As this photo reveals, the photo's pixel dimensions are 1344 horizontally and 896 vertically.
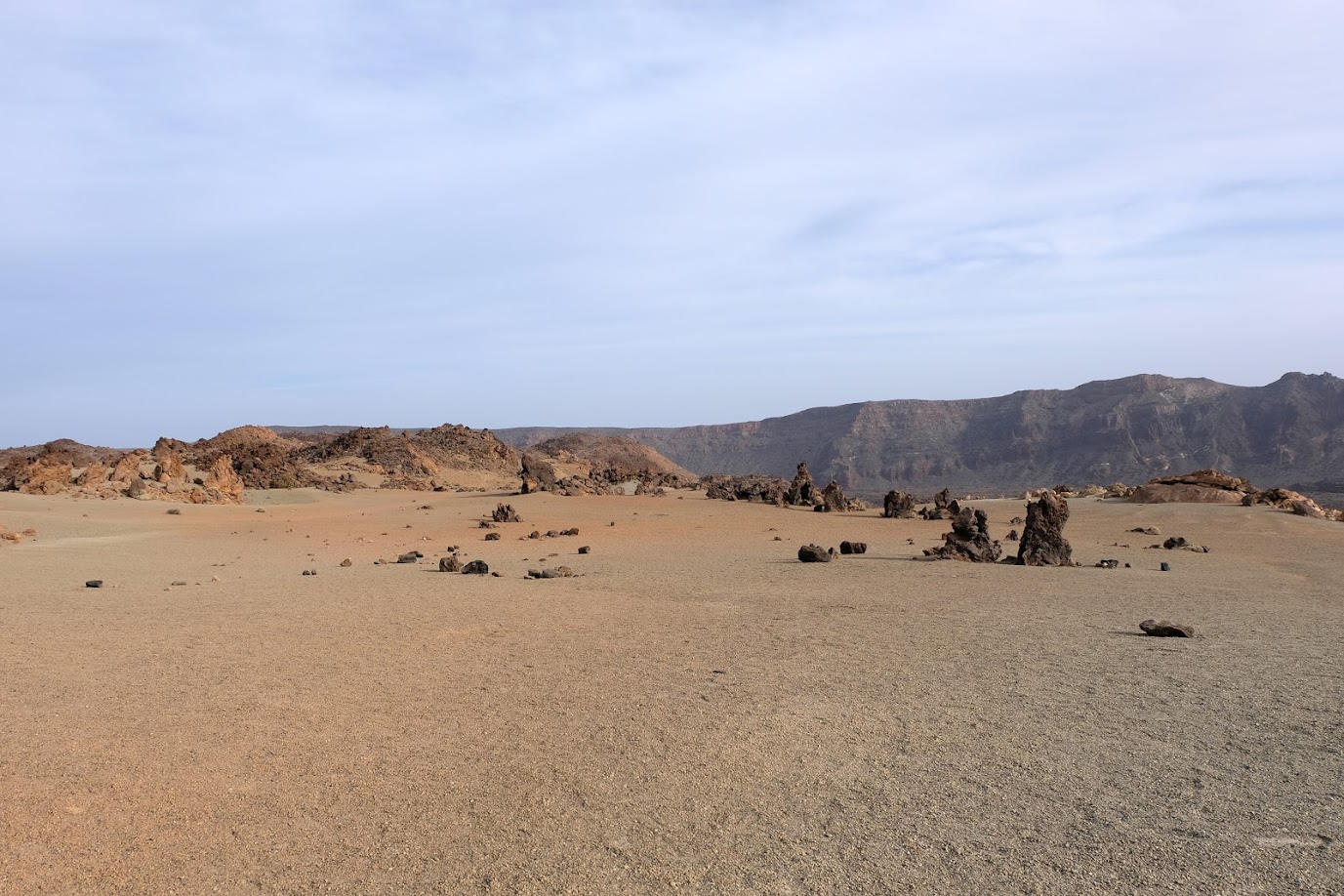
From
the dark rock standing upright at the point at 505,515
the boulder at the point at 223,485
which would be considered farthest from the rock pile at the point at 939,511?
the boulder at the point at 223,485

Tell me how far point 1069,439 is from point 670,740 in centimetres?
7119

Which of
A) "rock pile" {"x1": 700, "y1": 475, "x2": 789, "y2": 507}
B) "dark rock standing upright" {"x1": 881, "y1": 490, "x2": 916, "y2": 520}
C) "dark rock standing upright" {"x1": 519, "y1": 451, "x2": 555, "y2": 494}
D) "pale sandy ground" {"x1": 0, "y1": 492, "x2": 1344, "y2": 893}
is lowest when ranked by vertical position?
"pale sandy ground" {"x1": 0, "y1": 492, "x2": 1344, "y2": 893}

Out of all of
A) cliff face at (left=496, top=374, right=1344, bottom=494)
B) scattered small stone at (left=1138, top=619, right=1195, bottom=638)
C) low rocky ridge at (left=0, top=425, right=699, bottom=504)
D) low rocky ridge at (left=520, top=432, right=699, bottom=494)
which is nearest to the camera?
scattered small stone at (left=1138, top=619, right=1195, bottom=638)

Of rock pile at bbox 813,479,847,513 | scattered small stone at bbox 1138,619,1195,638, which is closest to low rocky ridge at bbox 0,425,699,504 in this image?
rock pile at bbox 813,479,847,513

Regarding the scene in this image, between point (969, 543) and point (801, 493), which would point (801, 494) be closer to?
point (801, 493)

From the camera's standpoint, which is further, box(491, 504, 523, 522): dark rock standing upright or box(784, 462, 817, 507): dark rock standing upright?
box(784, 462, 817, 507): dark rock standing upright

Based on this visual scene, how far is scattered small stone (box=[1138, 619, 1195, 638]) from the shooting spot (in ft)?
27.5

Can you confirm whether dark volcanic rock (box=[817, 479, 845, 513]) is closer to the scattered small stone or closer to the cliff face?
the scattered small stone

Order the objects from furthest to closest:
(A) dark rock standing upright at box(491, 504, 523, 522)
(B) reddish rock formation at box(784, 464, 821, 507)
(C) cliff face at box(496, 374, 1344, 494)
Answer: (C) cliff face at box(496, 374, 1344, 494) < (B) reddish rock formation at box(784, 464, 821, 507) < (A) dark rock standing upright at box(491, 504, 523, 522)

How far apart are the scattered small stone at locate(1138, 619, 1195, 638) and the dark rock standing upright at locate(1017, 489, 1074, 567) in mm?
5962

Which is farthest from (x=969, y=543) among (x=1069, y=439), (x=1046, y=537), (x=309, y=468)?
(x=1069, y=439)

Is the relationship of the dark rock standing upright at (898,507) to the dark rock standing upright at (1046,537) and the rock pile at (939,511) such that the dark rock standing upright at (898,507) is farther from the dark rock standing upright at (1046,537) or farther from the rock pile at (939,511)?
the dark rock standing upright at (1046,537)

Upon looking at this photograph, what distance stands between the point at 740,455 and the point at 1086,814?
86550 millimetres

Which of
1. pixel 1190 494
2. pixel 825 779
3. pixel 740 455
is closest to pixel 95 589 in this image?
pixel 825 779
